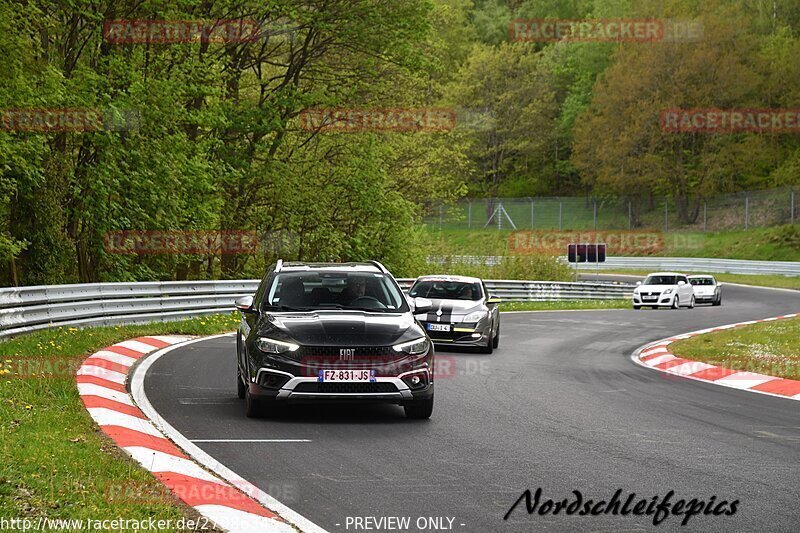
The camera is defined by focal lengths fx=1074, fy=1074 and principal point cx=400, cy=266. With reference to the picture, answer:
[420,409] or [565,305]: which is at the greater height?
[420,409]

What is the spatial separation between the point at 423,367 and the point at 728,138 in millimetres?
76952

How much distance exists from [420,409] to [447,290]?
10.3m

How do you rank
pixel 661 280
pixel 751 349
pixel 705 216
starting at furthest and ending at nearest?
1. pixel 705 216
2. pixel 661 280
3. pixel 751 349

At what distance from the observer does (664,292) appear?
42.4 meters

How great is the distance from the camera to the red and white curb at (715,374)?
48.2 feet

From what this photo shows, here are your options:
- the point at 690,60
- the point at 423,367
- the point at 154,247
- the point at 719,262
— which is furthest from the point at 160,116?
the point at 690,60

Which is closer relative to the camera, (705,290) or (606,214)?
(705,290)

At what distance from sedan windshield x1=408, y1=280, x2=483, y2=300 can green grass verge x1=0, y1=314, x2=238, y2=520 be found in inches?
353

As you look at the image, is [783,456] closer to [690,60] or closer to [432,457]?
[432,457]

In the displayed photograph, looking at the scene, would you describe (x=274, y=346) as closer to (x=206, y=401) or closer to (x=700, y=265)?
(x=206, y=401)

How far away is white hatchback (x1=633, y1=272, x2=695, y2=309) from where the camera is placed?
4228 centimetres

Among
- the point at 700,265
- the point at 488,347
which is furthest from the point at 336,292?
the point at 700,265

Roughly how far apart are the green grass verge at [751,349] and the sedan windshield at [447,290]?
394cm

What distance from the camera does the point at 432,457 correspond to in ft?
28.5
